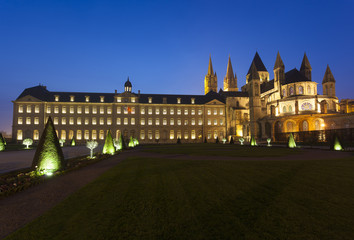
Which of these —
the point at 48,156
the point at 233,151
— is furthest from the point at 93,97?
the point at 48,156

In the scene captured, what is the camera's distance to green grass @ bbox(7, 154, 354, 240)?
3.80 metres

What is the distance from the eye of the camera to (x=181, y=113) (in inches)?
2477

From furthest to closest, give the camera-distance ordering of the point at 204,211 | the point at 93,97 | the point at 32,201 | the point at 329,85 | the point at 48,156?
the point at 93,97
the point at 329,85
the point at 48,156
the point at 32,201
the point at 204,211

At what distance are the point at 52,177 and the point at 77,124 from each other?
53606 millimetres

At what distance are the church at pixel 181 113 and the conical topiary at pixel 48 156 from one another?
4752 centimetres

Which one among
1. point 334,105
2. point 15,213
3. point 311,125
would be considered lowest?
point 15,213

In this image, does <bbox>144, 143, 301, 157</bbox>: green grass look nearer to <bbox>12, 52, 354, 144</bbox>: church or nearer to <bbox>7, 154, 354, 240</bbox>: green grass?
<bbox>7, 154, 354, 240</bbox>: green grass

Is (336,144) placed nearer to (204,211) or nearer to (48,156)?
(204,211)

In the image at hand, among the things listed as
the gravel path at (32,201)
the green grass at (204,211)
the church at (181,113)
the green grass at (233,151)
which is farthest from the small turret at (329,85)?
the gravel path at (32,201)

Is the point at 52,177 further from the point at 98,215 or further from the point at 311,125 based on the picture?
the point at 311,125

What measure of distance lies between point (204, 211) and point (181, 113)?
5825 centimetres

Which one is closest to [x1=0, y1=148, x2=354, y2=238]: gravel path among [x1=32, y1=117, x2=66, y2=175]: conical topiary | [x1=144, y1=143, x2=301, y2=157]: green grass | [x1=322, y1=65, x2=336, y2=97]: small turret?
[x1=32, y1=117, x2=66, y2=175]: conical topiary

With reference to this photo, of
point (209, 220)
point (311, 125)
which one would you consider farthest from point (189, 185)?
point (311, 125)

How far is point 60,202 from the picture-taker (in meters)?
5.82
